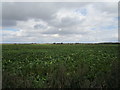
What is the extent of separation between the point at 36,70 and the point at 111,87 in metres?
4.24

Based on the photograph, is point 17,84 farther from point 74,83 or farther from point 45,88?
point 74,83

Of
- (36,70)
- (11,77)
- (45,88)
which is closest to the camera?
(45,88)

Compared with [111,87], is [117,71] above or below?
above

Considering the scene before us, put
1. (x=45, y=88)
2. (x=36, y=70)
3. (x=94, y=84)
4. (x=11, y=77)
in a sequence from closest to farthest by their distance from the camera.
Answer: (x=45, y=88) < (x=94, y=84) < (x=11, y=77) < (x=36, y=70)

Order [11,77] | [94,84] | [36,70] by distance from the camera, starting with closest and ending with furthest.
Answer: [94,84] → [11,77] → [36,70]

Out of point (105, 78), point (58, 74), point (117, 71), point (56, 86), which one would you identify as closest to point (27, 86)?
point (56, 86)

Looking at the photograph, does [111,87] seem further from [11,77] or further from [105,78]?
[11,77]

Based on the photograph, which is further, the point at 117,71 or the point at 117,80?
the point at 117,71

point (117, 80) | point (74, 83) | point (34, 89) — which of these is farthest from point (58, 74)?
point (117, 80)

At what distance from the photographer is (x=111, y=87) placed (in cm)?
569

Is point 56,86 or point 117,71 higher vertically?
point 117,71

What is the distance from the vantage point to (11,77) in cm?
634

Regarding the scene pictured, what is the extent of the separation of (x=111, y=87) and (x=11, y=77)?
13.4ft

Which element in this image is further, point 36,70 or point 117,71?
point 36,70
